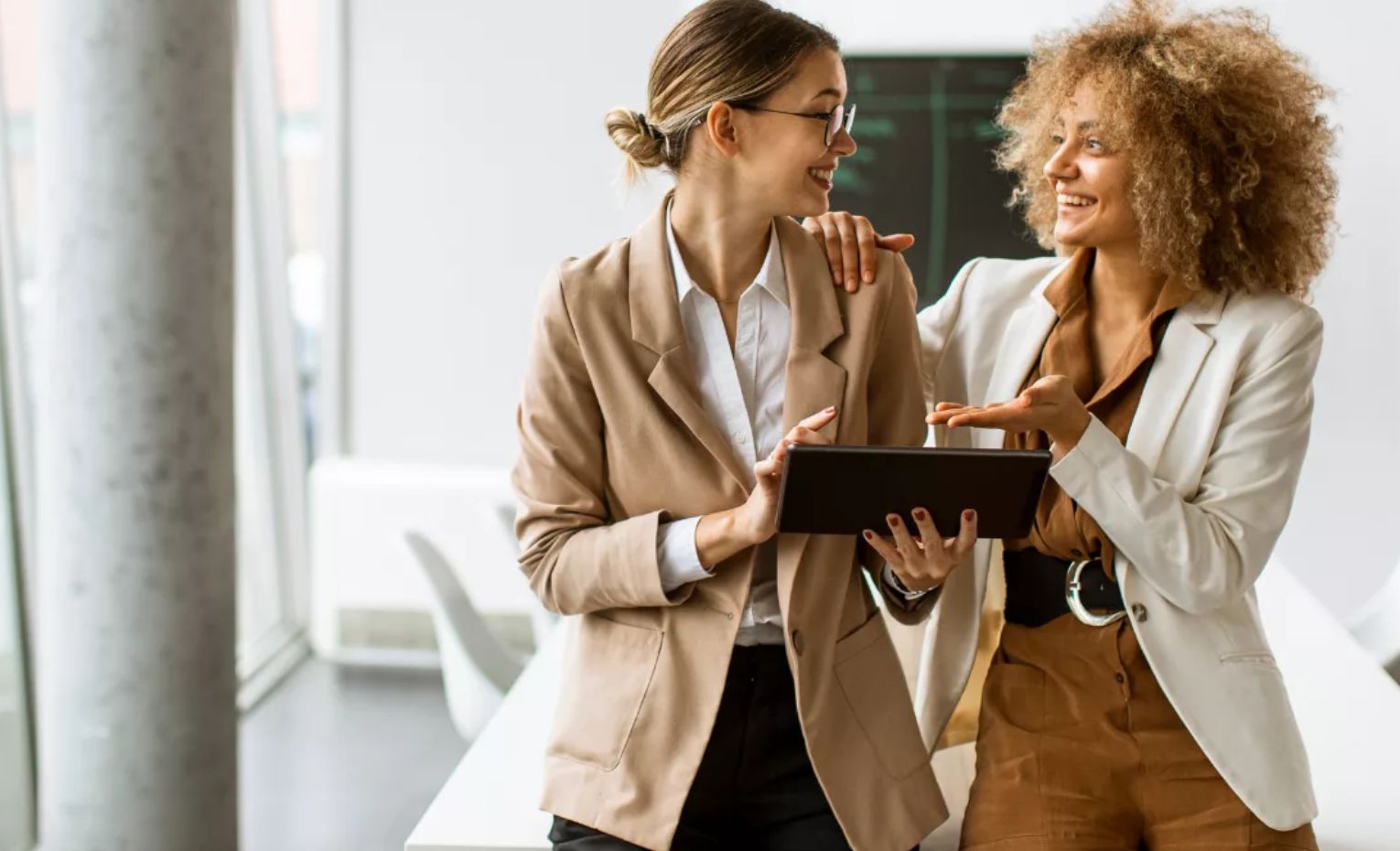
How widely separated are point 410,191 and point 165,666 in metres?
2.67

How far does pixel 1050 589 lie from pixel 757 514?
54 cm

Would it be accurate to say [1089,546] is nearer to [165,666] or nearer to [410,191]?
[165,666]

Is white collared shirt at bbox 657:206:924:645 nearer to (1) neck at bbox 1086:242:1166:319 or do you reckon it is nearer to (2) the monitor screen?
(1) neck at bbox 1086:242:1166:319

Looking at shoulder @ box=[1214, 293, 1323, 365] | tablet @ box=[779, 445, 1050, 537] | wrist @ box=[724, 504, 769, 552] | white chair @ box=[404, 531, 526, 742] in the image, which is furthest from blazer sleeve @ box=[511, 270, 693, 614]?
white chair @ box=[404, 531, 526, 742]

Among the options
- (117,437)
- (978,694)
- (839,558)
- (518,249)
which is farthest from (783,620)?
(518,249)

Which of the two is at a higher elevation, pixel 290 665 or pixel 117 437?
pixel 117 437

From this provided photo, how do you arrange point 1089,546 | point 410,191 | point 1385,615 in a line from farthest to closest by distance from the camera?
1. point 410,191
2. point 1385,615
3. point 1089,546

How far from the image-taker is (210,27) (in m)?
2.60

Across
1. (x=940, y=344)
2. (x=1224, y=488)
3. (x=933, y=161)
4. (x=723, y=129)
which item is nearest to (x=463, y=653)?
(x=940, y=344)

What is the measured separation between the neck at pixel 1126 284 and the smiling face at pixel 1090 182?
0.03 metres

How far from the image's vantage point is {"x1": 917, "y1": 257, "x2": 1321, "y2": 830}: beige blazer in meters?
2.04

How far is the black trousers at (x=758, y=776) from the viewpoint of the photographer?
201cm

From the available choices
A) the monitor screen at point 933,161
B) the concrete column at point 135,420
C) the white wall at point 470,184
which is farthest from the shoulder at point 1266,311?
the white wall at point 470,184

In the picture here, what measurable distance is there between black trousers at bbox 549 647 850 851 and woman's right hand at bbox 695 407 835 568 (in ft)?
0.61
